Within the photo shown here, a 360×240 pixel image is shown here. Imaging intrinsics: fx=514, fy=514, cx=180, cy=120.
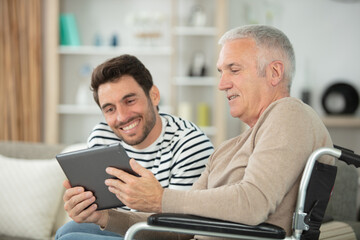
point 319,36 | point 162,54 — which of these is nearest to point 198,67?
point 162,54

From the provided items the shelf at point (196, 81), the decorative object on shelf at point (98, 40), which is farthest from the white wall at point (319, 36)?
the decorative object on shelf at point (98, 40)

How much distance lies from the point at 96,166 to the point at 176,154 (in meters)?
0.44

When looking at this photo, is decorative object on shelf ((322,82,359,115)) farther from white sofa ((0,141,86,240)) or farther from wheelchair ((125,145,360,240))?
wheelchair ((125,145,360,240))

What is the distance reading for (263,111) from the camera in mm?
1654

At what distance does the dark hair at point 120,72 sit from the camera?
1.99m

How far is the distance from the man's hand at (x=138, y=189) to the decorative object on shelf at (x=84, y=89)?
3.60 meters

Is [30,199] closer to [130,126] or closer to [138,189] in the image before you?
[130,126]

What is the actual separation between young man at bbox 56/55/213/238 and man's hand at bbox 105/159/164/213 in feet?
1.28

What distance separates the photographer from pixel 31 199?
2635 millimetres

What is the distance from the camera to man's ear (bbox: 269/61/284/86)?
1634mm

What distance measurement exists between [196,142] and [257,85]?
421 mm

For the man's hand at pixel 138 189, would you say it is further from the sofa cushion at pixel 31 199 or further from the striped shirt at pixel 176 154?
the sofa cushion at pixel 31 199

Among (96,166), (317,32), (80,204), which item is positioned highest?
(317,32)

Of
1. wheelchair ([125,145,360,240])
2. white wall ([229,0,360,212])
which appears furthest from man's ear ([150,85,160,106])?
white wall ([229,0,360,212])
